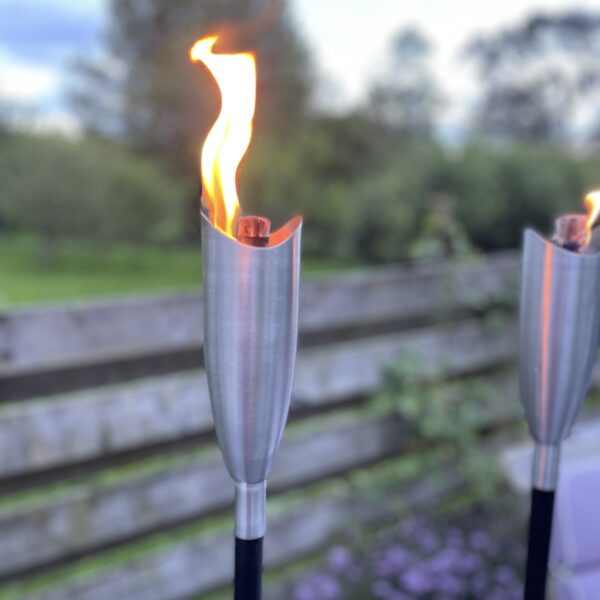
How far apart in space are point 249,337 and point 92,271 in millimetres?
12115

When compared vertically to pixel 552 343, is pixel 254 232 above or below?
above

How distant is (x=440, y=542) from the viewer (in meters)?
2.42

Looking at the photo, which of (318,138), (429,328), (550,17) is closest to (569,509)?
(429,328)

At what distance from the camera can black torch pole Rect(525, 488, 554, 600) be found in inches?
30.0

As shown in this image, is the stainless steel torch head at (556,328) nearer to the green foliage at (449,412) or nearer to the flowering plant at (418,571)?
the flowering plant at (418,571)

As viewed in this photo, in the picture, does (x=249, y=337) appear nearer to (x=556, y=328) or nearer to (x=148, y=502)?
(x=556, y=328)

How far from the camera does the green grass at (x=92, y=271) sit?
1005 centimetres

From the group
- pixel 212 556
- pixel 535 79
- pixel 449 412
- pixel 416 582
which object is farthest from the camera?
pixel 535 79

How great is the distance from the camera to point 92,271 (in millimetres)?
12188

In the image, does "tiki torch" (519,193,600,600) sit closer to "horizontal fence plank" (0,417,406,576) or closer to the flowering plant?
the flowering plant

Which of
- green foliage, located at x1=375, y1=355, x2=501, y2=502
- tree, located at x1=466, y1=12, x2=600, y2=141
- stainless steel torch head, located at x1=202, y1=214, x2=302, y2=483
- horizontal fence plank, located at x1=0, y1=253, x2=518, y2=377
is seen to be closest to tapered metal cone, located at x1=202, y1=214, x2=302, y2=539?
stainless steel torch head, located at x1=202, y1=214, x2=302, y2=483

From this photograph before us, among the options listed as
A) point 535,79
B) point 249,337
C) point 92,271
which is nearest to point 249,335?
point 249,337

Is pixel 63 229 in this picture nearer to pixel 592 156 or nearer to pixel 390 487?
pixel 592 156

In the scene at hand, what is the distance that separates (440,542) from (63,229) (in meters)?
11.1
